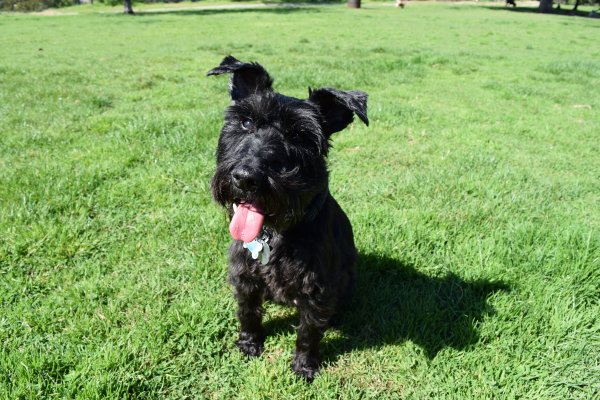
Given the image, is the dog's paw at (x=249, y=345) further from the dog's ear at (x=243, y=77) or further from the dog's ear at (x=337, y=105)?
the dog's ear at (x=243, y=77)

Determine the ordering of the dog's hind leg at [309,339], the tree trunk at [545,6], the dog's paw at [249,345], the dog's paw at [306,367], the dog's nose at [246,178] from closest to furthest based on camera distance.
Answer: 1. the dog's nose at [246,178]
2. the dog's hind leg at [309,339]
3. the dog's paw at [306,367]
4. the dog's paw at [249,345]
5. the tree trunk at [545,6]

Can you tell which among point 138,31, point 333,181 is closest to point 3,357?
point 333,181

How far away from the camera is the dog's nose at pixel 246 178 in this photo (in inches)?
93.9

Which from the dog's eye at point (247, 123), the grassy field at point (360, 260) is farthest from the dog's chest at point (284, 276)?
the dog's eye at point (247, 123)

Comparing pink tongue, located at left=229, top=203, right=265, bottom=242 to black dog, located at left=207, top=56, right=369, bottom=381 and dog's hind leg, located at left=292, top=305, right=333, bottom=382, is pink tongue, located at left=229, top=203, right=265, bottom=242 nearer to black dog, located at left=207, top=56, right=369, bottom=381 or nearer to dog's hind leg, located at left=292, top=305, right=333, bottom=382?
black dog, located at left=207, top=56, right=369, bottom=381

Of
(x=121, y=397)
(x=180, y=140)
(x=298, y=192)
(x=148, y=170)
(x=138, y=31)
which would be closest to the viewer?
(x=298, y=192)

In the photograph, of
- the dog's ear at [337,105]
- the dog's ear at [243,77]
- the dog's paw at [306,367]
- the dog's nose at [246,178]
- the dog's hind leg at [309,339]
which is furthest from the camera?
the dog's paw at [306,367]

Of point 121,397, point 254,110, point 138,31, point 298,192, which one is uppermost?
point 138,31

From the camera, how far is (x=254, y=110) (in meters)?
2.71

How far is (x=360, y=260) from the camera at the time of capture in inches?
165

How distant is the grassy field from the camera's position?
3049mm

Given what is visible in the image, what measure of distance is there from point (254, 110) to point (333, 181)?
307 centimetres

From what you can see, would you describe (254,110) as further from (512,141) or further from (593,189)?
(512,141)

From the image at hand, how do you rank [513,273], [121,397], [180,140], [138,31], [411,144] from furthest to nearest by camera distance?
[138,31]
[411,144]
[180,140]
[513,273]
[121,397]
